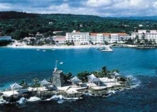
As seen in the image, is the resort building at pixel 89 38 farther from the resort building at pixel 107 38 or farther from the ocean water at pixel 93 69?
the ocean water at pixel 93 69

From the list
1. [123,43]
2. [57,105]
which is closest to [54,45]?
[123,43]

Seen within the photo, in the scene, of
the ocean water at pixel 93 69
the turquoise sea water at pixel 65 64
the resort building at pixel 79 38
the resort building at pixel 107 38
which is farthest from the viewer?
the resort building at pixel 107 38

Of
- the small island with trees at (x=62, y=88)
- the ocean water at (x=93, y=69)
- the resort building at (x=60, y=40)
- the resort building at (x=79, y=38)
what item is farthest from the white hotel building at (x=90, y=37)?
the small island with trees at (x=62, y=88)

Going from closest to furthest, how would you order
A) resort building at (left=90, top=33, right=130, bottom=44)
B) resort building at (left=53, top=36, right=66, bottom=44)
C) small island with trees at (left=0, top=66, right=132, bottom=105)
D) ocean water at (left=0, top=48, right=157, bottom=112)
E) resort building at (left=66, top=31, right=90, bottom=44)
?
ocean water at (left=0, top=48, right=157, bottom=112) < small island with trees at (left=0, top=66, right=132, bottom=105) < resort building at (left=53, top=36, right=66, bottom=44) < resort building at (left=66, top=31, right=90, bottom=44) < resort building at (left=90, top=33, right=130, bottom=44)

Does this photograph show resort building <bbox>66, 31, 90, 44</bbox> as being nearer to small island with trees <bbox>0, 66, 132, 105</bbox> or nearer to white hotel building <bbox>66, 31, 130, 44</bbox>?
white hotel building <bbox>66, 31, 130, 44</bbox>

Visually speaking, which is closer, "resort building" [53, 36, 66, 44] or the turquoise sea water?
the turquoise sea water

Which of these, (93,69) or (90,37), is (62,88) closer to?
(93,69)

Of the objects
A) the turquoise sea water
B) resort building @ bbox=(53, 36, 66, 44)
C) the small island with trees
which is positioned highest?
resort building @ bbox=(53, 36, 66, 44)

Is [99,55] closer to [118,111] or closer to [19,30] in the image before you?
[19,30]

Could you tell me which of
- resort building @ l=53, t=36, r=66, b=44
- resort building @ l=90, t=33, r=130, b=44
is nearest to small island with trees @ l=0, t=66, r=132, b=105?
resort building @ l=53, t=36, r=66, b=44
